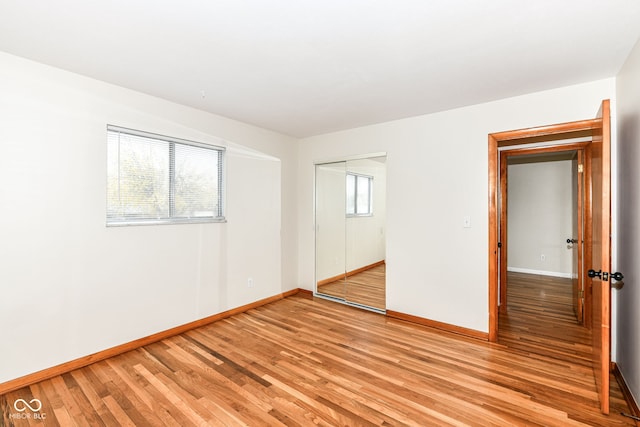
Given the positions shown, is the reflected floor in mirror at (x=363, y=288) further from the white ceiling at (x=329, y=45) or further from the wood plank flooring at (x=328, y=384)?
the white ceiling at (x=329, y=45)

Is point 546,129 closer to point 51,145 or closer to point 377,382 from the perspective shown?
point 377,382

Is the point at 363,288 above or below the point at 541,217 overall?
below

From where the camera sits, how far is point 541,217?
246 inches

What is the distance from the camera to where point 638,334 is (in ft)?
6.40

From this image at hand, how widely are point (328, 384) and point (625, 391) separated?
2166 millimetres

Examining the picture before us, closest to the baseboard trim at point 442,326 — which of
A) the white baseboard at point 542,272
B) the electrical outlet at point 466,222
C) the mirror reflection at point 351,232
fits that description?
the mirror reflection at point 351,232

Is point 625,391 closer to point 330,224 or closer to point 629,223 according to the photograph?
point 629,223

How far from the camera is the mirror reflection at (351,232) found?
4.19 metres

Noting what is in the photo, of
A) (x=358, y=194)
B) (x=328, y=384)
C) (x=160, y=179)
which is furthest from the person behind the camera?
(x=358, y=194)

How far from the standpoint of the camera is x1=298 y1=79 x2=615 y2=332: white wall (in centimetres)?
288

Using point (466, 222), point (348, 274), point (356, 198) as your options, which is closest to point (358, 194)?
point (356, 198)

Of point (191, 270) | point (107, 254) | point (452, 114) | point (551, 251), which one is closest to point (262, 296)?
point (191, 270)

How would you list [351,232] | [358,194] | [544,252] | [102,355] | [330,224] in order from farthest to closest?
[544,252]
[330,224]
[351,232]
[358,194]
[102,355]

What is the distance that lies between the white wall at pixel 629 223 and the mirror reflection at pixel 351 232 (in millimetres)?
2266
